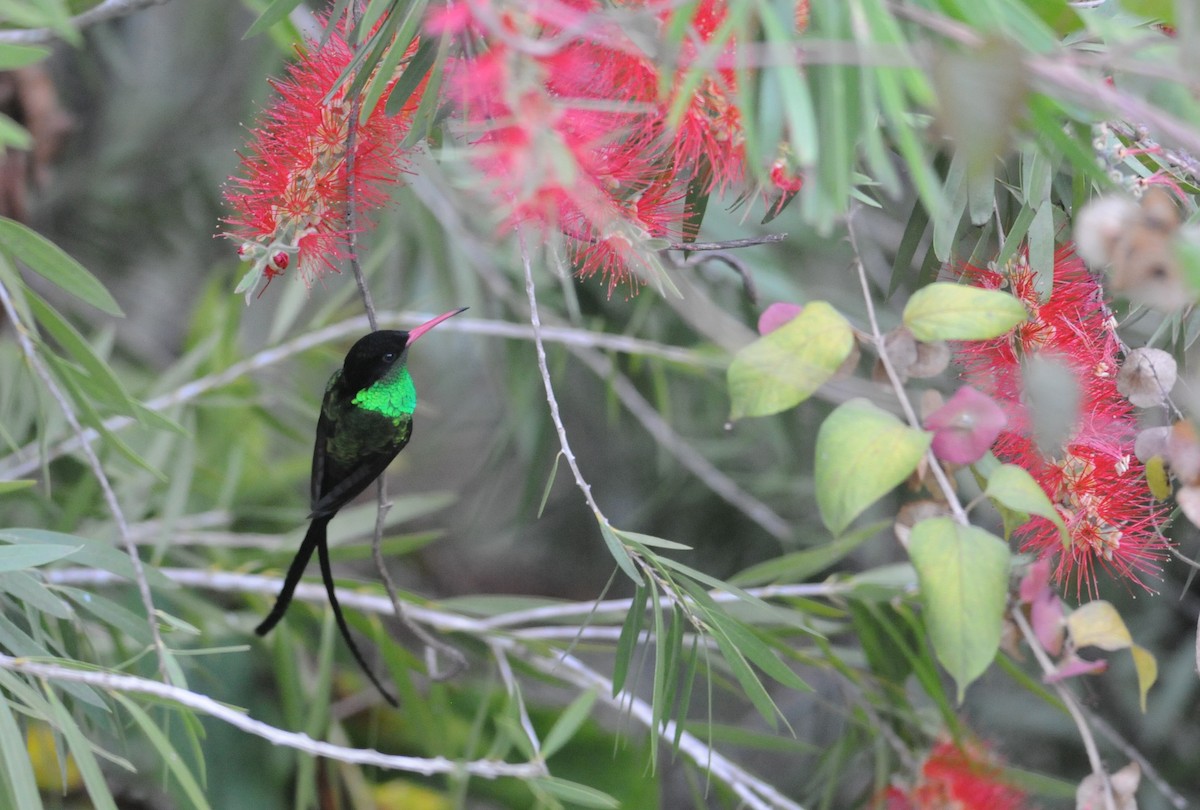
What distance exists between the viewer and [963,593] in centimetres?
50

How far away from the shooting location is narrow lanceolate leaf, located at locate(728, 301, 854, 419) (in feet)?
1.83

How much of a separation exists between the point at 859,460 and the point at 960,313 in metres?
0.10

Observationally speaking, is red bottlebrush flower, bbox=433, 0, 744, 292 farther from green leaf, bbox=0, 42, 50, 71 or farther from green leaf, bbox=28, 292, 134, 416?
green leaf, bbox=28, 292, 134, 416

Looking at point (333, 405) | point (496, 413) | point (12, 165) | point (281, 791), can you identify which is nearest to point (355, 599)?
point (333, 405)

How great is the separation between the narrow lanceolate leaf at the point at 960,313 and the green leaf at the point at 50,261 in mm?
551

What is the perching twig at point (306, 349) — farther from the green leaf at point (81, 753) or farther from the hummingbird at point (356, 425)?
the green leaf at point (81, 753)

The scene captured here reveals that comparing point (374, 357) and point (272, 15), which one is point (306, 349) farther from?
point (272, 15)

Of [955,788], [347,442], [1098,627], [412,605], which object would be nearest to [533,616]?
[412,605]

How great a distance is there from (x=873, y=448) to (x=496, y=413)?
183 cm

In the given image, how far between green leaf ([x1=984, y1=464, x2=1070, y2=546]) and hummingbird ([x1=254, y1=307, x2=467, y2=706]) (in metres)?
0.49

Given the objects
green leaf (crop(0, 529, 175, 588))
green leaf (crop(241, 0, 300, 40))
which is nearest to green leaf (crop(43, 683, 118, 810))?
green leaf (crop(0, 529, 175, 588))

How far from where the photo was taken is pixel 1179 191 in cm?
62

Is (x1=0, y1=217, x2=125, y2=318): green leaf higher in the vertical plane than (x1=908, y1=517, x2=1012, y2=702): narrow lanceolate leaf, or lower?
higher

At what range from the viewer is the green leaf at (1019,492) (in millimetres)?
495
